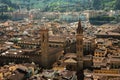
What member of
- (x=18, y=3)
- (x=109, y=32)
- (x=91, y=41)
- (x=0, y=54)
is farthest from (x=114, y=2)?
(x=0, y=54)

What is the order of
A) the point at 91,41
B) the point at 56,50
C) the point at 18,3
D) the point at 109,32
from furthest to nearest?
the point at 18,3 < the point at 109,32 < the point at 91,41 < the point at 56,50

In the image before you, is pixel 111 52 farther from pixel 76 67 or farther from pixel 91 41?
pixel 76 67

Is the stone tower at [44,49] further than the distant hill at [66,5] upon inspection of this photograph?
No

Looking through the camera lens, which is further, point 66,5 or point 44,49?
point 66,5

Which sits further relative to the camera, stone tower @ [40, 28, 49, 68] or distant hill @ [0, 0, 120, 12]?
distant hill @ [0, 0, 120, 12]

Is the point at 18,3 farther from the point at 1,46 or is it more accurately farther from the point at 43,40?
the point at 43,40

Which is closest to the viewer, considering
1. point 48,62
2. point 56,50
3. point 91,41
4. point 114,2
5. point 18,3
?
point 48,62

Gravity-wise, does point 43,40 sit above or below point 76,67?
above

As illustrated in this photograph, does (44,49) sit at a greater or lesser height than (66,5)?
lesser

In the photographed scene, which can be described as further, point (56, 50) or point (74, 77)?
point (56, 50)
